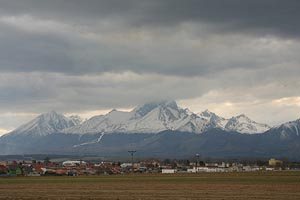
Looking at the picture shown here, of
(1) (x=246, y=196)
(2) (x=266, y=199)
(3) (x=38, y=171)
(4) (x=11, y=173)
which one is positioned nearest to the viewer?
(2) (x=266, y=199)

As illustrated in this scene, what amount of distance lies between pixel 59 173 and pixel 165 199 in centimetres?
13236

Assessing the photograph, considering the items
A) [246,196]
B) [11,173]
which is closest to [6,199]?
[246,196]

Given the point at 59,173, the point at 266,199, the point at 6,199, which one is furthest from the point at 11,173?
the point at 266,199

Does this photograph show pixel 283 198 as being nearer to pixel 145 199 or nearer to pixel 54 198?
pixel 145 199

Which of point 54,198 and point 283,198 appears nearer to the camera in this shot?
point 283,198

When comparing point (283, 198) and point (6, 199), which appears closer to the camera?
point (283, 198)

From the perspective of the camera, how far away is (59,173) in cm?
18288

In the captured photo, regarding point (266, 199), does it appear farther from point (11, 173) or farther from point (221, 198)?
point (11, 173)

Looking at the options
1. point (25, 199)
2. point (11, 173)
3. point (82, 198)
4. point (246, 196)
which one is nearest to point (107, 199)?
point (82, 198)

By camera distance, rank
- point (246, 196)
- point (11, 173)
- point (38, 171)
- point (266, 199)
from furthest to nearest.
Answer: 1. point (38, 171)
2. point (11, 173)
3. point (246, 196)
4. point (266, 199)

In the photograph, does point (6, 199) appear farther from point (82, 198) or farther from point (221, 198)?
point (221, 198)

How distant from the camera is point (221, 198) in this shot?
55031 mm

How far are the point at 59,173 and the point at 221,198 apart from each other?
13277 centimetres

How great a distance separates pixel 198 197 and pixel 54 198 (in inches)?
534
